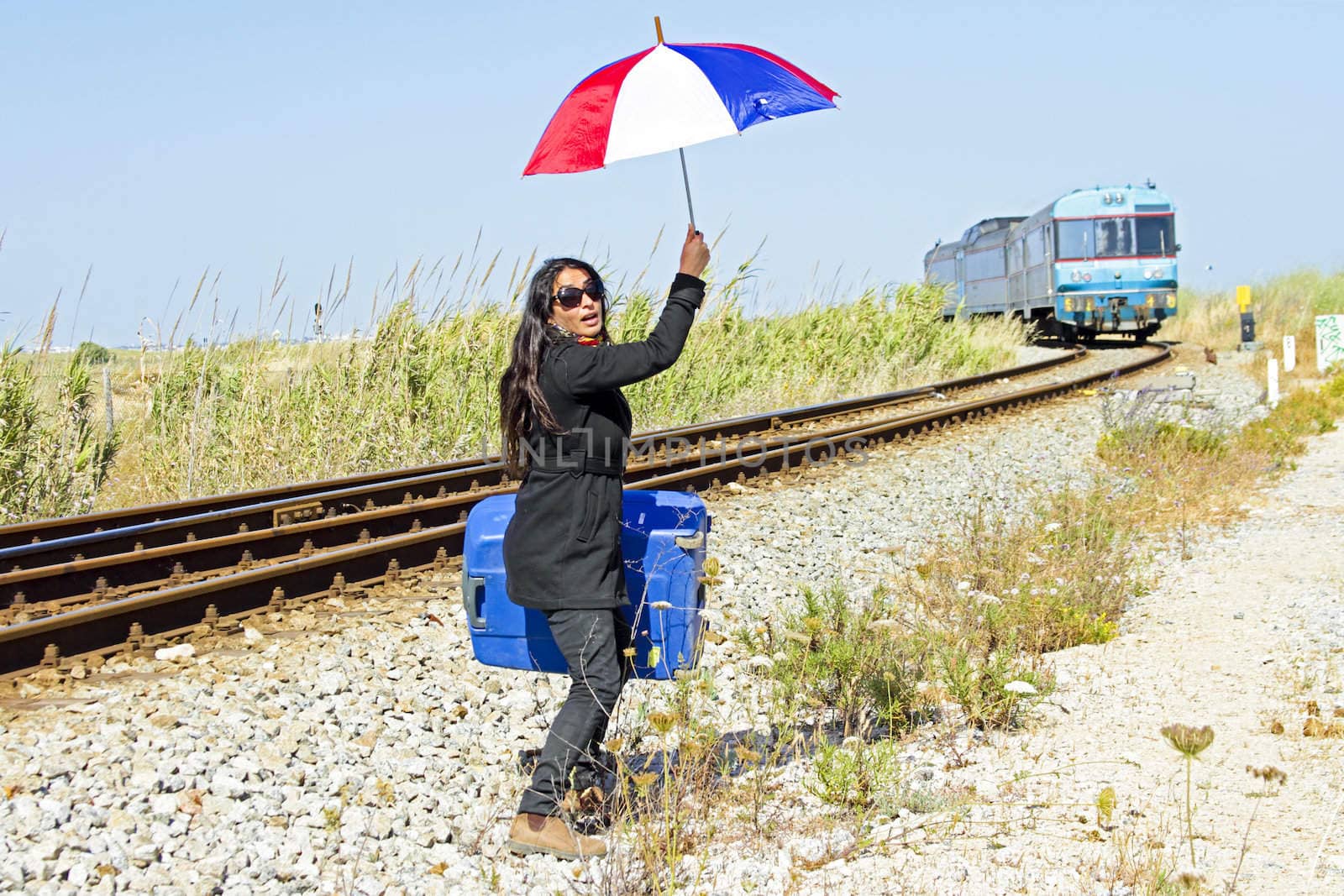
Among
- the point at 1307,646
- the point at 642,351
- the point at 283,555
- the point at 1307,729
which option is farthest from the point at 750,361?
the point at 642,351

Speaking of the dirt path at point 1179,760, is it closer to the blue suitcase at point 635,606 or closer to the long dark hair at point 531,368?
the blue suitcase at point 635,606

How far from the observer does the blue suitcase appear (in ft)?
12.8

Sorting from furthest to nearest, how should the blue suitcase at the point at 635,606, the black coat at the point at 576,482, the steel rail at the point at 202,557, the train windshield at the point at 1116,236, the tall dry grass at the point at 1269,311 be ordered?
the tall dry grass at the point at 1269,311, the train windshield at the point at 1116,236, the steel rail at the point at 202,557, the blue suitcase at the point at 635,606, the black coat at the point at 576,482

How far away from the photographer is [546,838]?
12.1 ft

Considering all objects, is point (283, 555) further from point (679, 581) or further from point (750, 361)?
point (750, 361)

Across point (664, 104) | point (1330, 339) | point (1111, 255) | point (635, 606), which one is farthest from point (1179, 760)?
point (1111, 255)

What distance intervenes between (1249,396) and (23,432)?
48.2 ft

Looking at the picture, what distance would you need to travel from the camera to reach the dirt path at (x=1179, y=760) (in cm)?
358

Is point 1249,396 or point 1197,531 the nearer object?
point 1197,531

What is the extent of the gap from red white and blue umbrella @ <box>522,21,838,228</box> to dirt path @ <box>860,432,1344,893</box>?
219cm

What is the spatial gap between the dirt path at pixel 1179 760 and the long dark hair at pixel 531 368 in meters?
1.59

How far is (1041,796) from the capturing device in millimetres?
4223

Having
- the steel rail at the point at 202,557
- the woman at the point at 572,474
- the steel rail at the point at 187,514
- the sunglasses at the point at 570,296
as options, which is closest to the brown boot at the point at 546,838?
the woman at the point at 572,474

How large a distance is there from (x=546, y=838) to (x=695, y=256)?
1.70 metres
